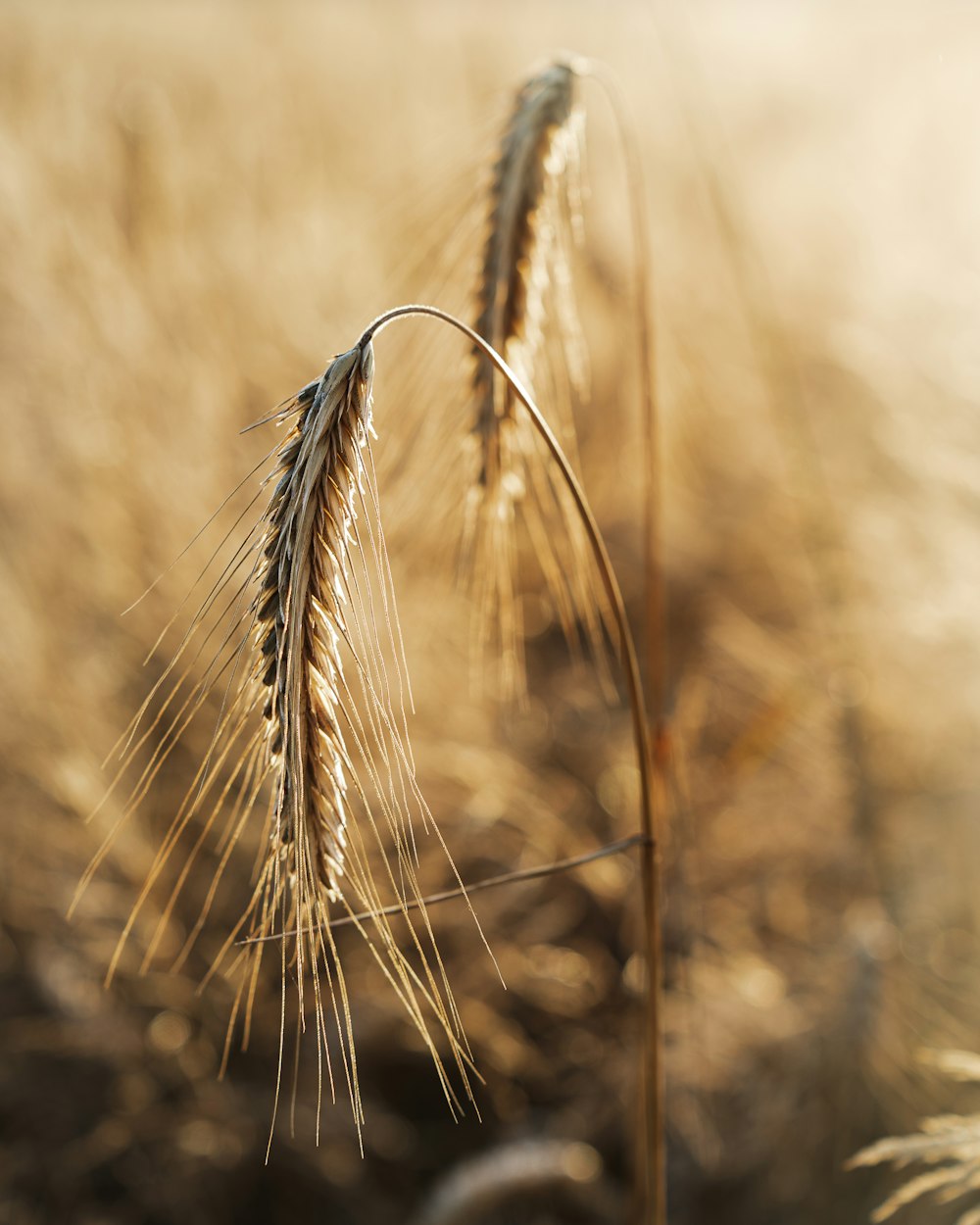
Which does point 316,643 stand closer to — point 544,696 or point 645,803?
point 645,803

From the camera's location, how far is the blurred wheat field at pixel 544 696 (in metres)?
0.84

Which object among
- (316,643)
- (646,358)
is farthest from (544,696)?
(316,643)

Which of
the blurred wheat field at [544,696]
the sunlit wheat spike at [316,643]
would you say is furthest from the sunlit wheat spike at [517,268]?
the sunlit wheat spike at [316,643]

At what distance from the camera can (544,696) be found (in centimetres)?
118

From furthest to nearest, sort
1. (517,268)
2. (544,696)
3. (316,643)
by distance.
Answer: (544,696) → (517,268) → (316,643)

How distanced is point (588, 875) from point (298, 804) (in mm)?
619

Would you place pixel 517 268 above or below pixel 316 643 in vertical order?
above

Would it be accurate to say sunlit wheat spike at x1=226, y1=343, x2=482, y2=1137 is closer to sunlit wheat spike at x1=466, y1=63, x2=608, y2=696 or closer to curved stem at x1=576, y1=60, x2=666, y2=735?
sunlit wheat spike at x1=466, y1=63, x2=608, y2=696

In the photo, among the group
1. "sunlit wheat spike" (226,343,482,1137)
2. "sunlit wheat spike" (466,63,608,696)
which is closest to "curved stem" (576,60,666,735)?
"sunlit wheat spike" (466,63,608,696)

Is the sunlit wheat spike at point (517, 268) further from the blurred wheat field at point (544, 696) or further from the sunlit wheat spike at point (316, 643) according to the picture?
the sunlit wheat spike at point (316, 643)

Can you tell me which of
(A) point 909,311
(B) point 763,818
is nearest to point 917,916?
(B) point 763,818

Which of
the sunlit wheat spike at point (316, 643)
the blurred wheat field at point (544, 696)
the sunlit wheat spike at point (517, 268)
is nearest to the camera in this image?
the sunlit wheat spike at point (316, 643)

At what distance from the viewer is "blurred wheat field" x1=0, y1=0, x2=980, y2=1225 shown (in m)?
0.84

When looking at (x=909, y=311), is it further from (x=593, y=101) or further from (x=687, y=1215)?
(x=593, y=101)
